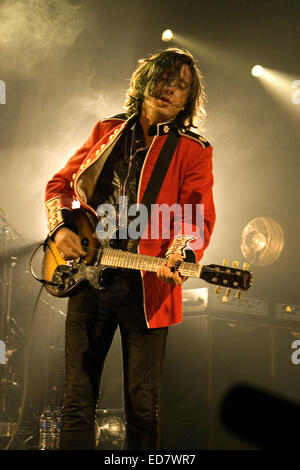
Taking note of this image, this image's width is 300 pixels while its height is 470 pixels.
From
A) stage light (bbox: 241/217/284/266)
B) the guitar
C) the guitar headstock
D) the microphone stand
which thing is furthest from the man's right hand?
stage light (bbox: 241/217/284/266)

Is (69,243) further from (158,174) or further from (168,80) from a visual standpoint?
(168,80)

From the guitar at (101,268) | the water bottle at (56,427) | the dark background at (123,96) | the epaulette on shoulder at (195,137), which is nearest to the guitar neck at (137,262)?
the guitar at (101,268)

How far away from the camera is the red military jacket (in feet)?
7.64

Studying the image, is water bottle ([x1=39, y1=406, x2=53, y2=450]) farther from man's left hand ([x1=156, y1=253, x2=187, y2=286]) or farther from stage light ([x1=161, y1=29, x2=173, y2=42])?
stage light ([x1=161, y1=29, x2=173, y2=42])

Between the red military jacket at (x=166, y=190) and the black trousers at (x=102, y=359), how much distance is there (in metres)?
0.12

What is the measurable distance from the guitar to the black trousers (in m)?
0.05

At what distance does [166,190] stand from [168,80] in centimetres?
63

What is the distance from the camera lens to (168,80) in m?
2.64

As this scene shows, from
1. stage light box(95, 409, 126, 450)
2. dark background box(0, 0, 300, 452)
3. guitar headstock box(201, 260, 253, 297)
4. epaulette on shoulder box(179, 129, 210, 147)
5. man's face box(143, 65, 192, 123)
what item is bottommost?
stage light box(95, 409, 126, 450)

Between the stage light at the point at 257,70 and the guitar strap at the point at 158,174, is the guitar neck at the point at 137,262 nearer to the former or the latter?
the guitar strap at the point at 158,174

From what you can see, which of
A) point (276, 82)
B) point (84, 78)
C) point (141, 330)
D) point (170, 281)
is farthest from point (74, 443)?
Result: point (276, 82)

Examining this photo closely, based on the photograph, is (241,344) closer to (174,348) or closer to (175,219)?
(174,348)

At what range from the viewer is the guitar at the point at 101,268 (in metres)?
2.29

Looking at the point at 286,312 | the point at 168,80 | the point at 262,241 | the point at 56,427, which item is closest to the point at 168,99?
→ the point at 168,80
